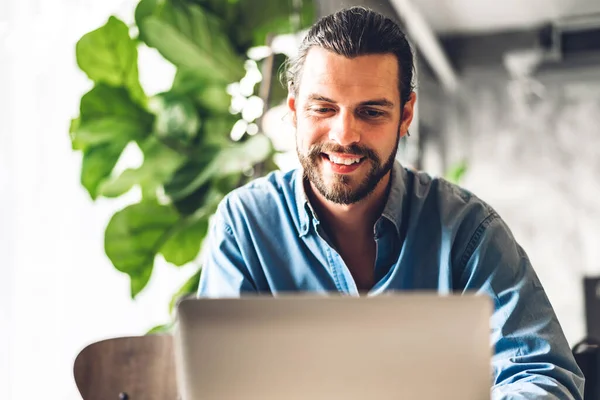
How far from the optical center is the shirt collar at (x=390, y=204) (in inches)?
60.2

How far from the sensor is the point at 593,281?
4055mm

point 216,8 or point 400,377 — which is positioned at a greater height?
point 216,8

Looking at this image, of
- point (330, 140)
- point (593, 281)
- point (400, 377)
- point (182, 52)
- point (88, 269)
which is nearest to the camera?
point (400, 377)

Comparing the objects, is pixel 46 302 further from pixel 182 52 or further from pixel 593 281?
pixel 593 281

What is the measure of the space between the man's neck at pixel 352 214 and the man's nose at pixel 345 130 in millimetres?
167

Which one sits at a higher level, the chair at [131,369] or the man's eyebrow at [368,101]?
the man's eyebrow at [368,101]

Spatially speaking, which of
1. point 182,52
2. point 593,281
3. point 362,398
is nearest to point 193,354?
point 362,398

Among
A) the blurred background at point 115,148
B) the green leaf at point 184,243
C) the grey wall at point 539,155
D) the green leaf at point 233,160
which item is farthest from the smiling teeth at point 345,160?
the grey wall at point 539,155

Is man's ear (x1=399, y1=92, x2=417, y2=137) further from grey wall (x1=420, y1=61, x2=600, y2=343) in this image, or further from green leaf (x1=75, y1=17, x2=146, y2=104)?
grey wall (x1=420, y1=61, x2=600, y2=343)

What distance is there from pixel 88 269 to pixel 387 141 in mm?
1928

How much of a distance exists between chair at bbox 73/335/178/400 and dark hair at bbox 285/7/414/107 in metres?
0.60

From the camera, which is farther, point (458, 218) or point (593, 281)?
point (593, 281)

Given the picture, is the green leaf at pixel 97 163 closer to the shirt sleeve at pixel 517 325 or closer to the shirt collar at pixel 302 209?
the shirt collar at pixel 302 209

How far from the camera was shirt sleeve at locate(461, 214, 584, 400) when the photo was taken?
3.92ft
